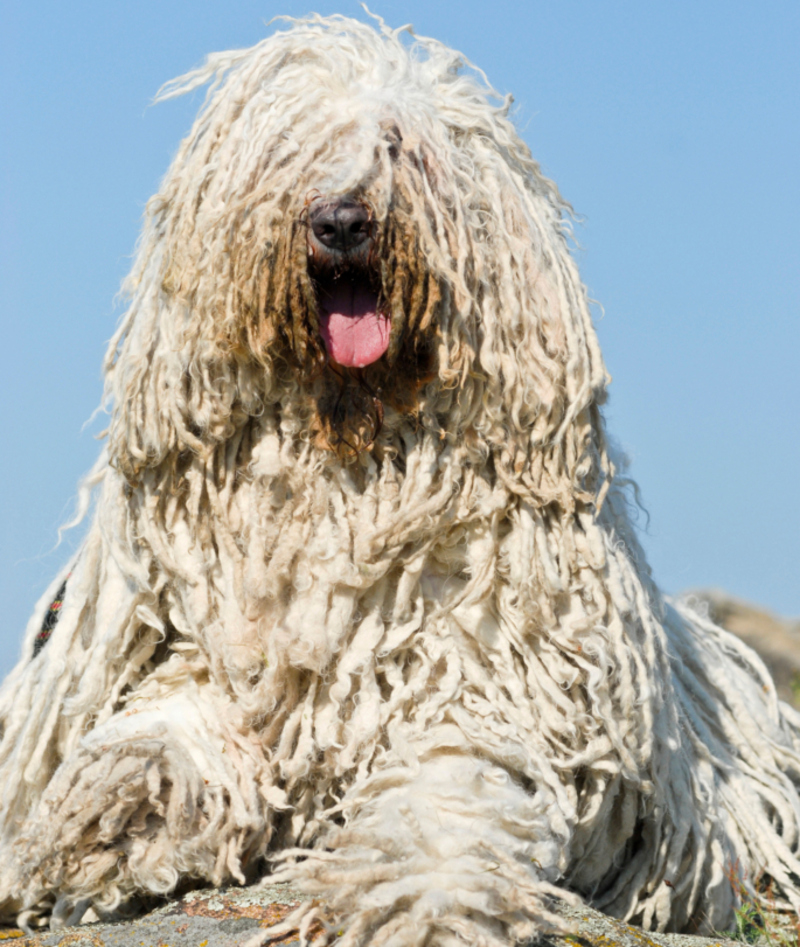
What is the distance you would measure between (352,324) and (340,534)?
1.74 ft

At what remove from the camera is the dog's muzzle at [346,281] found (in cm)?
342

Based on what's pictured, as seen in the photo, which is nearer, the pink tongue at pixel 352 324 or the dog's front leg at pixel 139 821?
the dog's front leg at pixel 139 821

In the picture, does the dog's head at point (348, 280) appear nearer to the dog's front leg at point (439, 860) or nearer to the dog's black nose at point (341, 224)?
the dog's black nose at point (341, 224)

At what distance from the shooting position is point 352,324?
3496 mm

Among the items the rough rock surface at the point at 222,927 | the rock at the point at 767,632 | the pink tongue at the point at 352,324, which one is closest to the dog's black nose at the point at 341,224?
the pink tongue at the point at 352,324

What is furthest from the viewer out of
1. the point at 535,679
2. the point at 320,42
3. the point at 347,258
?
the point at 320,42

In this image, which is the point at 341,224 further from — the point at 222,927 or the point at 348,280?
the point at 222,927

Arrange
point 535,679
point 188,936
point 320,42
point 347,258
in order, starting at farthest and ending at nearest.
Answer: point 320,42 < point 535,679 < point 347,258 < point 188,936

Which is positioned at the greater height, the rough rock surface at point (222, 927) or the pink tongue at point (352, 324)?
the pink tongue at point (352, 324)

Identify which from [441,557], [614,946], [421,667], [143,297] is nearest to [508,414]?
[441,557]

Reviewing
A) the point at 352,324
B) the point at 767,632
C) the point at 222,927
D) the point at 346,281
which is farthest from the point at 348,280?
the point at 767,632

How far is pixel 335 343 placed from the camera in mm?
3500

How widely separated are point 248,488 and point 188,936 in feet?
3.69

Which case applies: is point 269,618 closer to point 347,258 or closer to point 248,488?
point 248,488
